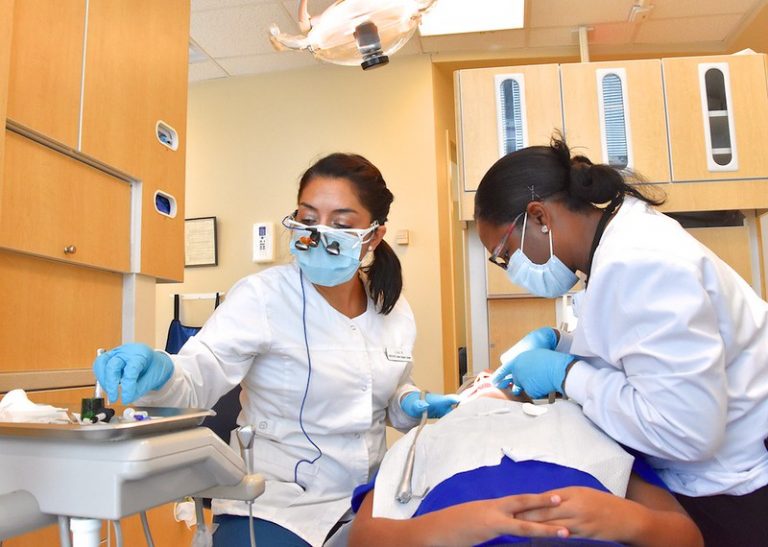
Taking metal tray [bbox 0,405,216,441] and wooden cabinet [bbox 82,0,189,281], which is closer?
metal tray [bbox 0,405,216,441]

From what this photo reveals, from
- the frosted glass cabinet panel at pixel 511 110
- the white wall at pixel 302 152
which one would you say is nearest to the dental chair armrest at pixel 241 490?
the frosted glass cabinet panel at pixel 511 110

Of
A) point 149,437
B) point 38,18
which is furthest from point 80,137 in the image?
point 149,437

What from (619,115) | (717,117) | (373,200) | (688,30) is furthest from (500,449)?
(688,30)

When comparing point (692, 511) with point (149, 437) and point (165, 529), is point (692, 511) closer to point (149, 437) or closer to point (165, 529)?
point (149, 437)

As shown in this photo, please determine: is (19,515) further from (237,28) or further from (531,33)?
(531,33)

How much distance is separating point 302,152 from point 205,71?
81 centimetres

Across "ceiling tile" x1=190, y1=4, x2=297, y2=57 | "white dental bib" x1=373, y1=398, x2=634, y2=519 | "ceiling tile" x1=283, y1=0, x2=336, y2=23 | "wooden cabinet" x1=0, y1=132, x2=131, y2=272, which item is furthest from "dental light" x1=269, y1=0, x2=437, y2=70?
"white dental bib" x1=373, y1=398, x2=634, y2=519

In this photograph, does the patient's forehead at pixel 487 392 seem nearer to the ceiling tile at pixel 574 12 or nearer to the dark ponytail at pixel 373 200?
the dark ponytail at pixel 373 200

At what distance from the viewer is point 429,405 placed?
1.32m

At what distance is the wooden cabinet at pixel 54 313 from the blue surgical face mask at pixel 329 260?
79cm

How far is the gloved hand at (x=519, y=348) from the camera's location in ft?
4.25

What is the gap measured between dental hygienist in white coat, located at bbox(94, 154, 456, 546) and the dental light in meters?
0.71

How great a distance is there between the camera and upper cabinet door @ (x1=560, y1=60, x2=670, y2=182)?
2.41 metres

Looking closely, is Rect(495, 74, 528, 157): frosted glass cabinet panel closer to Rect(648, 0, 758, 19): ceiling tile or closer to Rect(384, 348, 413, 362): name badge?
Rect(384, 348, 413, 362): name badge
